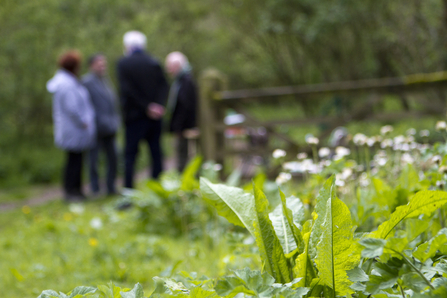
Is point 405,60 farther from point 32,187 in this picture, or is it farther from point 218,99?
point 32,187

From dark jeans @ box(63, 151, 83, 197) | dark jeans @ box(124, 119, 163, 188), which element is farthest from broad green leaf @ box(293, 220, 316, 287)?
dark jeans @ box(63, 151, 83, 197)

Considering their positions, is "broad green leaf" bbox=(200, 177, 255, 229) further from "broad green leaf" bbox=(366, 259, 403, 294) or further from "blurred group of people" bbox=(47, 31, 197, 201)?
"blurred group of people" bbox=(47, 31, 197, 201)

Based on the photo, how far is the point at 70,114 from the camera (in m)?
5.82

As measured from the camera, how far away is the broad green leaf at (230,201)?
4.92 ft

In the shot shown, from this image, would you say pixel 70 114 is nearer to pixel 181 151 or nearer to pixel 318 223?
pixel 181 151

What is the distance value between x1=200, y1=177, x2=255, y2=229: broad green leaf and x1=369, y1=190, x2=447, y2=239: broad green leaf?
1.49 feet

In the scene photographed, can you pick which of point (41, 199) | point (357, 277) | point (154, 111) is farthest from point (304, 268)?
point (41, 199)

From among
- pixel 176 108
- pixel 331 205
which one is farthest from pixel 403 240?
pixel 176 108

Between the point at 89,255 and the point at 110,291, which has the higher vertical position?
the point at 110,291

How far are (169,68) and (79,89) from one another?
4.13 feet

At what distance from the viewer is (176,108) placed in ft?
19.8

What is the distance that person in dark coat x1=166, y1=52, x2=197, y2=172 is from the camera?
19.4 ft

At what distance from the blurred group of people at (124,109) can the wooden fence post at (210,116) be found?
1.55ft

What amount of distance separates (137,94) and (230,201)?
4.23 metres
